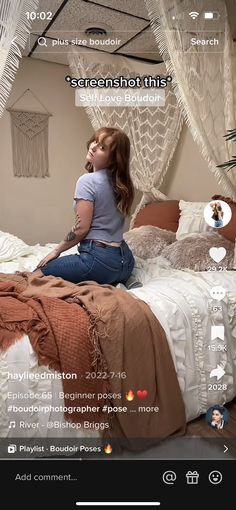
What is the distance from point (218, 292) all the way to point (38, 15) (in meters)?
0.73

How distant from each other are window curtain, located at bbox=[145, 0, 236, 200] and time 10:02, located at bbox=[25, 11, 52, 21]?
298 millimetres

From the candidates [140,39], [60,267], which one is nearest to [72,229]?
[60,267]

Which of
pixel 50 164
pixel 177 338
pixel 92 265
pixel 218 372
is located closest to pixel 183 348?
pixel 177 338

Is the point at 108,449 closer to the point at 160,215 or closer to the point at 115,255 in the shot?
the point at 115,255

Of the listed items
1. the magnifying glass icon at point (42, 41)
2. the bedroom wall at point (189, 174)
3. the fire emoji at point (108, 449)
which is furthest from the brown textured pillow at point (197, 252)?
the magnifying glass icon at point (42, 41)

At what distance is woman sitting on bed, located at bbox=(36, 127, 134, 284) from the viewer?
3.12 feet

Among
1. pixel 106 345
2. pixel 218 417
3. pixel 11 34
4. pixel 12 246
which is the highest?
pixel 11 34

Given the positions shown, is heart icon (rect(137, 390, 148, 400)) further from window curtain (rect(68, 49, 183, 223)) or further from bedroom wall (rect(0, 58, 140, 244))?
window curtain (rect(68, 49, 183, 223))

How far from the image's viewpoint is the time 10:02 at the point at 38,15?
65 cm

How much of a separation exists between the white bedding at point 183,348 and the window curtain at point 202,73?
0.34 metres

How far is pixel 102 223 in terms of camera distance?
1.10 m
